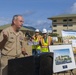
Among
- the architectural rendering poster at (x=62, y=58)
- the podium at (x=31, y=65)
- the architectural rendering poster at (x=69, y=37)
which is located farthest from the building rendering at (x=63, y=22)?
the podium at (x=31, y=65)

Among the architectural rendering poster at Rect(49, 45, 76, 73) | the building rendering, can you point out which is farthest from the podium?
the building rendering

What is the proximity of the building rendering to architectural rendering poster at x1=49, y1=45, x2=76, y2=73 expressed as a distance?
83.1 metres

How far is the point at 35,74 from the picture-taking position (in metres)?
4.95

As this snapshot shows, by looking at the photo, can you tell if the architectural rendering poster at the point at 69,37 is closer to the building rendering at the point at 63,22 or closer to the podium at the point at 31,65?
the podium at the point at 31,65

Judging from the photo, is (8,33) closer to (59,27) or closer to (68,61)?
(68,61)

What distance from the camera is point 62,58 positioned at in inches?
365

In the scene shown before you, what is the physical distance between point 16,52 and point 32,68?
4.04 feet

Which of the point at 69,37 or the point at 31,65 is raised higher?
the point at 69,37

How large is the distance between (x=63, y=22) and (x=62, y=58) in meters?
88.5

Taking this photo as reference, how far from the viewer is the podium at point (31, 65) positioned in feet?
16.1

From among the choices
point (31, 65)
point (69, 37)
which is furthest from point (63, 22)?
point (31, 65)

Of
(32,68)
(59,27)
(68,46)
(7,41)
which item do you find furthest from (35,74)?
(59,27)

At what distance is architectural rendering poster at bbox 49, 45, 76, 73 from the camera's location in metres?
9.04

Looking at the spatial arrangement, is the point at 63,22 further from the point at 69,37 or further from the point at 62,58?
the point at 62,58
